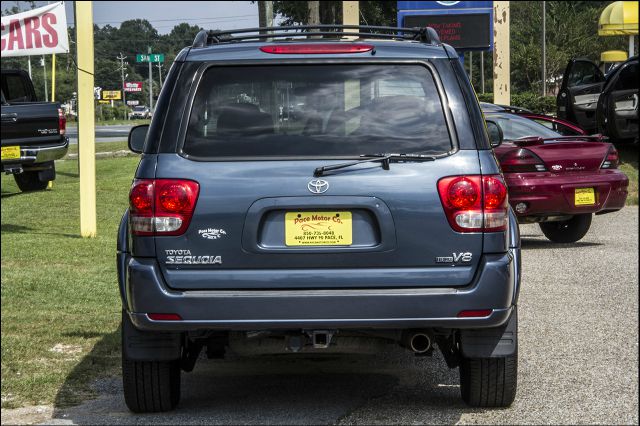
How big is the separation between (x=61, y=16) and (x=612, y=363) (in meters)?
9.42

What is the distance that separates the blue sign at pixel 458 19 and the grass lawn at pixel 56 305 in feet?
26.1

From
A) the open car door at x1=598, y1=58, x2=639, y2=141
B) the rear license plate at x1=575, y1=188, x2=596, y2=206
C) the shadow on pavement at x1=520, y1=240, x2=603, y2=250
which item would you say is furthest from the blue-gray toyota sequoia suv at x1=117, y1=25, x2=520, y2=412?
the open car door at x1=598, y1=58, x2=639, y2=141

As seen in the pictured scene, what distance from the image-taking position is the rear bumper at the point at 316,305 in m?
5.01

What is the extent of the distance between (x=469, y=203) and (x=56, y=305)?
4687 mm

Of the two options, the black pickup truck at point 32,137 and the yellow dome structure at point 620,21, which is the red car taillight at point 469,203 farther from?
the yellow dome structure at point 620,21

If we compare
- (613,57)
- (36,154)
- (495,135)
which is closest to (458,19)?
(36,154)

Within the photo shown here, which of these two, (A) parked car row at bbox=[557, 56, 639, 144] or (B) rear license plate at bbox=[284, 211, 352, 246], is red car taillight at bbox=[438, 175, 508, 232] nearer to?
(B) rear license plate at bbox=[284, 211, 352, 246]

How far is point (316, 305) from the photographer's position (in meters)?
5.01

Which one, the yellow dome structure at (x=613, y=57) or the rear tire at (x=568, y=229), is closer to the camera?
the rear tire at (x=568, y=229)

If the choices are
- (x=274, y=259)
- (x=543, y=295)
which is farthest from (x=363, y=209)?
(x=543, y=295)

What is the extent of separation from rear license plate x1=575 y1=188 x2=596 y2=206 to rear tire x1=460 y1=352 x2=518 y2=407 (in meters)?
6.90

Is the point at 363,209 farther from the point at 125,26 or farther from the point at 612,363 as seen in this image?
the point at 125,26

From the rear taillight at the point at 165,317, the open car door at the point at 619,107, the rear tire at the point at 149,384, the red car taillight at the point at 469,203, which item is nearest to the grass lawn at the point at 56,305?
the rear tire at the point at 149,384

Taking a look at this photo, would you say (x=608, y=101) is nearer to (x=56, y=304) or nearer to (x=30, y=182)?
(x=30, y=182)
